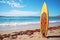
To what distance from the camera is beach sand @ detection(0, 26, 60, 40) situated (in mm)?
1901

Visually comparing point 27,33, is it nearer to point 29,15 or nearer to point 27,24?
point 27,24

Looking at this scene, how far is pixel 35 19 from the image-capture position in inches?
74.9

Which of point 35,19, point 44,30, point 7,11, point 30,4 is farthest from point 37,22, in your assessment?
point 7,11

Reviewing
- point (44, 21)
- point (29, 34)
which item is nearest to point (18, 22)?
point (29, 34)

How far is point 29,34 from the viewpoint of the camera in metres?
1.96

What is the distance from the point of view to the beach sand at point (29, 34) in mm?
1901

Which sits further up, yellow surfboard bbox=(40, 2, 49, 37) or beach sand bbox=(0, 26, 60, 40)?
yellow surfboard bbox=(40, 2, 49, 37)

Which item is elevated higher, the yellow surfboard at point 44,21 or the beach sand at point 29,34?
the yellow surfboard at point 44,21

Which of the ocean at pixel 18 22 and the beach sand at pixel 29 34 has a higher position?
the ocean at pixel 18 22

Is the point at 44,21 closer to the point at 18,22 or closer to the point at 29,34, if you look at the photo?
the point at 29,34

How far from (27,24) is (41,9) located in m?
0.34

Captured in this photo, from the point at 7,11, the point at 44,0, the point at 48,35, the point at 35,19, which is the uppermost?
the point at 44,0

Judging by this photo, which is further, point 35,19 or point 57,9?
point 57,9

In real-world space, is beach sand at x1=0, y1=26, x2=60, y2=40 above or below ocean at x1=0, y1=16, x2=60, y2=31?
below
